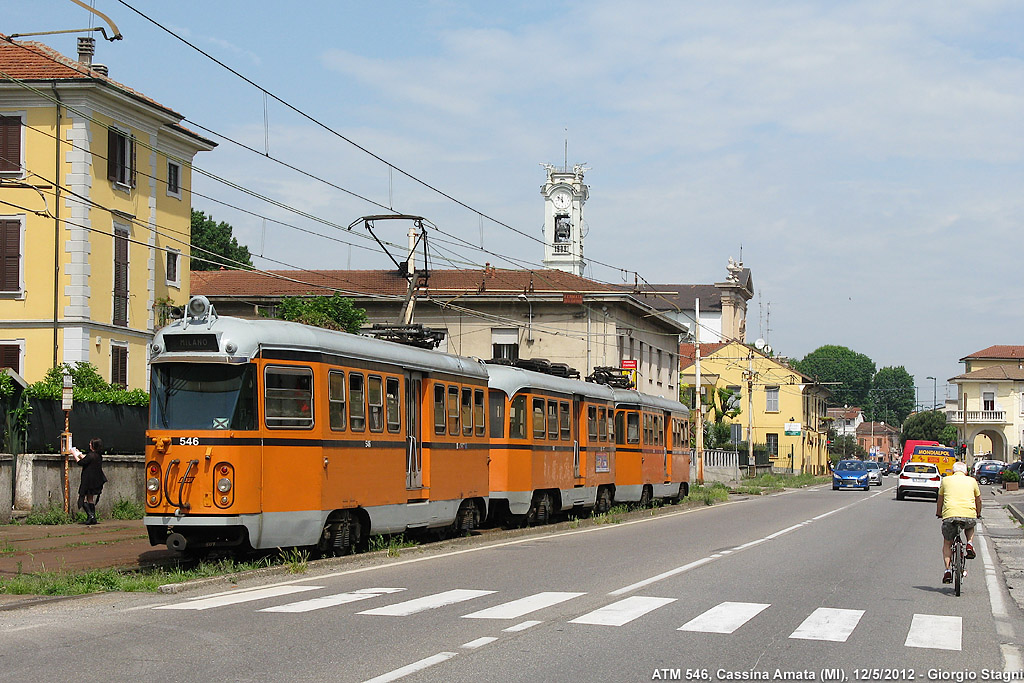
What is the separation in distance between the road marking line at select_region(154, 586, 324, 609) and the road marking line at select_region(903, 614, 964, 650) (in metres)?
6.19

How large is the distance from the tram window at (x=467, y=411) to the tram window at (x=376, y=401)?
136 inches

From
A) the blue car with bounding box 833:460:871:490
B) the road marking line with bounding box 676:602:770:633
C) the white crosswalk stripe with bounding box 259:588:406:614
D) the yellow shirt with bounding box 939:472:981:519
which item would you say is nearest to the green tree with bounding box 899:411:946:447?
the blue car with bounding box 833:460:871:490

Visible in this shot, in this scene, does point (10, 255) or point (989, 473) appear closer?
point (10, 255)

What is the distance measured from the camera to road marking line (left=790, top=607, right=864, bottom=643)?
10242 millimetres

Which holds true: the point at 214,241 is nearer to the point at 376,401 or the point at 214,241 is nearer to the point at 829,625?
the point at 376,401

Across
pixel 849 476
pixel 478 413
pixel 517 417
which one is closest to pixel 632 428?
pixel 517 417

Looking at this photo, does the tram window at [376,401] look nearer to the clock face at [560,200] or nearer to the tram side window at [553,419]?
the tram side window at [553,419]

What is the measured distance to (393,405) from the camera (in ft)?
59.1

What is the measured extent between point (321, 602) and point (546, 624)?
262cm

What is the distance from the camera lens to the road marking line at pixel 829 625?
10.2 m

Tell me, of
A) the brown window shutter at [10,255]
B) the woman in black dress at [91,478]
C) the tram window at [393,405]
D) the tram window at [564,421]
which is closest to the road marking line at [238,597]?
the tram window at [393,405]

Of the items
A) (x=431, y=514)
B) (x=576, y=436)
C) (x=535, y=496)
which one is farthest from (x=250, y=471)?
(x=576, y=436)

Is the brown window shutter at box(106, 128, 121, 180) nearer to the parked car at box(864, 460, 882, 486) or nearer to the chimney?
the chimney

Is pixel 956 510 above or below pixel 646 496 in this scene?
above
